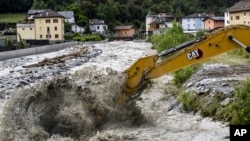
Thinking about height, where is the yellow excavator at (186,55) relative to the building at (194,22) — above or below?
below

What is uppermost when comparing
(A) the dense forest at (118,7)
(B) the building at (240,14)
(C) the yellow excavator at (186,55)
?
(A) the dense forest at (118,7)

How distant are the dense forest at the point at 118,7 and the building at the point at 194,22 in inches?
999

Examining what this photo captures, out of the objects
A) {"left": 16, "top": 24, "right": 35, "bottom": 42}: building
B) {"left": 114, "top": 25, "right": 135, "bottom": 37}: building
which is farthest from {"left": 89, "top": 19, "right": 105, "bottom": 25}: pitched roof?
{"left": 16, "top": 24, "right": 35, "bottom": 42}: building

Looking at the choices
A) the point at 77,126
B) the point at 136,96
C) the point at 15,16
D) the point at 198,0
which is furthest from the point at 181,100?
the point at 198,0

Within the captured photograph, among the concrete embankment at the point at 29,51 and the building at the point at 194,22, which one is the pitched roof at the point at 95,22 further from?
the concrete embankment at the point at 29,51

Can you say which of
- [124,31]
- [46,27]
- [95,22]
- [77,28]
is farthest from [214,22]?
[46,27]

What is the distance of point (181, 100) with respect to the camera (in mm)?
14914

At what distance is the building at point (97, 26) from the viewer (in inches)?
4338

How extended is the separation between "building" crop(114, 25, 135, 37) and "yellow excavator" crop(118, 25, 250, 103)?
341 feet

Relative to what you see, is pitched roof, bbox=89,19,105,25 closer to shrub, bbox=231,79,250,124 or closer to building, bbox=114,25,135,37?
building, bbox=114,25,135,37

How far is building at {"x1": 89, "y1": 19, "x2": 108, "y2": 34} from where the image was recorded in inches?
4338

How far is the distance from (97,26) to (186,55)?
99693 mm

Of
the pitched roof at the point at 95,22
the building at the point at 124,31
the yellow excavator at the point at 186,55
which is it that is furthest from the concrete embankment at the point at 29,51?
the yellow excavator at the point at 186,55

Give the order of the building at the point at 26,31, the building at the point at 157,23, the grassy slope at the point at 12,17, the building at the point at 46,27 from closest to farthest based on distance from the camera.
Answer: the building at the point at 26,31 → the building at the point at 46,27 → the grassy slope at the point at 12,17 → the building at the point at 157,23
